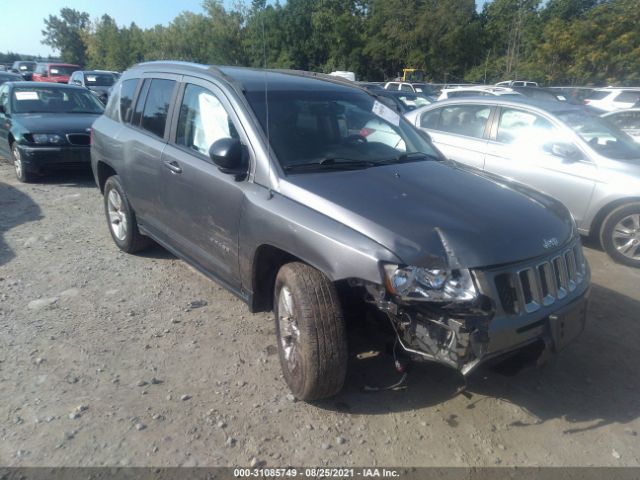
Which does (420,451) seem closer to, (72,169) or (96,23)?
(72,169)

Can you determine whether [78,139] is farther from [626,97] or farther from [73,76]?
[626,97]

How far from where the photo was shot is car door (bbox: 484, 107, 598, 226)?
18.9 ft

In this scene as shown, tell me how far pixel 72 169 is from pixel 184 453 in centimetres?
708

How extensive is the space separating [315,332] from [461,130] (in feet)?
17.0

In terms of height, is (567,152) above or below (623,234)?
above

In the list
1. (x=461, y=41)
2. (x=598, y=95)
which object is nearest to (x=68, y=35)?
(x=461, y=41)

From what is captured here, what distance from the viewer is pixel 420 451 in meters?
2.72

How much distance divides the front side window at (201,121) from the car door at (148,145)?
26 centimetres

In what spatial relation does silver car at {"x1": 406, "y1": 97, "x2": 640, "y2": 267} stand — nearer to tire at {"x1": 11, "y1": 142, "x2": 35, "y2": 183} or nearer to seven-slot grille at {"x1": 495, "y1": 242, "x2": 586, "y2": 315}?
seven-slot grille at {"x1": 495, "y1": 242, "x2": 586, "y2": 315}

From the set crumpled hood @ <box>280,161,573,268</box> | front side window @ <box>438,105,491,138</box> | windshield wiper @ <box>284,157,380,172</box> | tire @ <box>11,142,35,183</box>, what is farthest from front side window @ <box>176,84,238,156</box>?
tire @ <box>11,142,35,183</box>

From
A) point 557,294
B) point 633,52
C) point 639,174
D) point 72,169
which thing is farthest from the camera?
point 633,52

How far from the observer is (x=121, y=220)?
5.34 m

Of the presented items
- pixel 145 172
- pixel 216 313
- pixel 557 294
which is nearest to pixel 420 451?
pixel 557 294

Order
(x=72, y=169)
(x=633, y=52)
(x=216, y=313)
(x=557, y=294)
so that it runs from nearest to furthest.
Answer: (x=557, y=294), (x=216, y=313), (x=72, y=169), (x=633, y=52)
